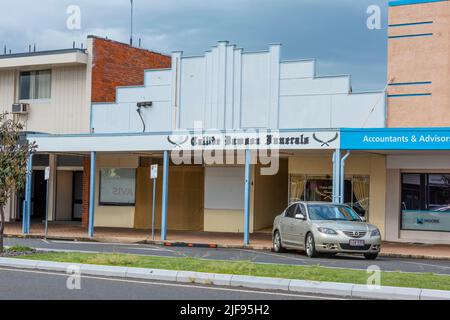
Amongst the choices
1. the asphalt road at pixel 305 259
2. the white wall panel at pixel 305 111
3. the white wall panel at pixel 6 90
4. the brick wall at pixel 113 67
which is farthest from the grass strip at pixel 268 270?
the white wall panel at pixel 6 90

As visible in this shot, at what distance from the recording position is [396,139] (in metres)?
22.2

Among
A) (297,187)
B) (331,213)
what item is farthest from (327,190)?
(331,213)

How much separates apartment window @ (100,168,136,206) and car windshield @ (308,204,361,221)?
13.8 meters

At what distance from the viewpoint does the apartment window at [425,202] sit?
84.2 feet

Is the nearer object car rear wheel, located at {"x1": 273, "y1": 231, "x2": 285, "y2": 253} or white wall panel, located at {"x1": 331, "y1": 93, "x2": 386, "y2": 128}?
car rear wheel, located at {"x1": 273, "y1": 231, "x2": 285, "y2": 253}

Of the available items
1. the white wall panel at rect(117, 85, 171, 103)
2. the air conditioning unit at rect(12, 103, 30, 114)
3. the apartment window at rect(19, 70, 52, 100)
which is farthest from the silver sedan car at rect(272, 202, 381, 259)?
the air conditioning unit at rect(12, 103, 30, 114)

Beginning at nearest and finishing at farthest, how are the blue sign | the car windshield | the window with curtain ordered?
the car windshield, the blue sign, the window with curtain

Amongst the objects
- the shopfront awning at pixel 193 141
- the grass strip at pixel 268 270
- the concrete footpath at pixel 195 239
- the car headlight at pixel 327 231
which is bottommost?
the concrete footpath at pixel 195 239

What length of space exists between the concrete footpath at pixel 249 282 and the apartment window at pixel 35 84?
61.0 ft

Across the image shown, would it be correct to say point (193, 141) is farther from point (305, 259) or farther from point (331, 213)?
point (305, 259)

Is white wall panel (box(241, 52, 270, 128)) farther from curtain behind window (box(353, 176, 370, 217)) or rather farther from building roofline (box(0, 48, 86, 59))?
building roofline (box(0, 48, 86, 59))

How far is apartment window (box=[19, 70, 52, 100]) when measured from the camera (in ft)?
109

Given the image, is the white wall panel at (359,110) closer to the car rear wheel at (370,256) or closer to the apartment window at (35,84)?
the car rear wheel at (370,256)
